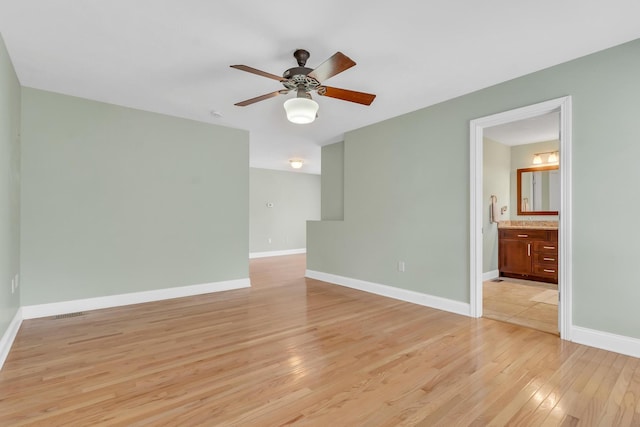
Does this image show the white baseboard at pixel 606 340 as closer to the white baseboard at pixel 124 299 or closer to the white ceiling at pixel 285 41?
the white ceiling at pixel 285 41

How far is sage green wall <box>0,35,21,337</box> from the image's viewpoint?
2502 mm

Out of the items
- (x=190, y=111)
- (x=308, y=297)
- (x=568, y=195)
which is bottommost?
(x=308, y=297)

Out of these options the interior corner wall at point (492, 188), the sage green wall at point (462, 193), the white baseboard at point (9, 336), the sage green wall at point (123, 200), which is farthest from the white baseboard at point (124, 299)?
the interior corner wall at point (492, 188)

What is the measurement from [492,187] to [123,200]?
586 centimetres

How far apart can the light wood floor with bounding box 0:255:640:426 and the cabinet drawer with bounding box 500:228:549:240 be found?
2856 millimetres

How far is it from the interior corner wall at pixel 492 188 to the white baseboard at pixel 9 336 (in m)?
6.14

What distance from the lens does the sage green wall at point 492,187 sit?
5.58 m

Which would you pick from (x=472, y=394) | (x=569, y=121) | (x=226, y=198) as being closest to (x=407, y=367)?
(x=472, y=394)

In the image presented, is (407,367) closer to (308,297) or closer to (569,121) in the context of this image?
(308,297)

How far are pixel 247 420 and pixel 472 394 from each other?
1.36 m

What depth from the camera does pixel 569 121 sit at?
9.21ft

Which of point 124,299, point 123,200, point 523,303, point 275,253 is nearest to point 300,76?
point 123,200

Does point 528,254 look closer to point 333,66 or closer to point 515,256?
point 515,256

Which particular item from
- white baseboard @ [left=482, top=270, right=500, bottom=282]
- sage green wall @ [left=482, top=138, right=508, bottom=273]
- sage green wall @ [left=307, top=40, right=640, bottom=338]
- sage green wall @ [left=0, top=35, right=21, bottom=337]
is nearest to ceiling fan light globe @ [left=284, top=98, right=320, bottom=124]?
sage green wall @ [left=307, top=40, right=640, bottom=338]
